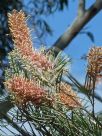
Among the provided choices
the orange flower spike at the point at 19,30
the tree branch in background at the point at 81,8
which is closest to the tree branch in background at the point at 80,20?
the tree branch in background at the point at 81,8

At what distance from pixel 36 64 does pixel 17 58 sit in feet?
0.13

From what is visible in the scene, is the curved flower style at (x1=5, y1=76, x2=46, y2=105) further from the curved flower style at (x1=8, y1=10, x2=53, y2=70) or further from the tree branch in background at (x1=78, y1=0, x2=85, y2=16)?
the tree branch in background at (x1=78, y1=0, x2=85, y2=16)

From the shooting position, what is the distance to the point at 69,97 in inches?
20.7

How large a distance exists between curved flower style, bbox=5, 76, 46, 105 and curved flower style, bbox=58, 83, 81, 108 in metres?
0.03

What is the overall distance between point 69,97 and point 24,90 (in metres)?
0.07

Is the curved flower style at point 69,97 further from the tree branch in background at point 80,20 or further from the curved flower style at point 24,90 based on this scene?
the tree branch in background at point 80,20

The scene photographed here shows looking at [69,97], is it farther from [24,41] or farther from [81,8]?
[81,8]

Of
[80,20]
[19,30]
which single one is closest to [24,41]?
[19,30]

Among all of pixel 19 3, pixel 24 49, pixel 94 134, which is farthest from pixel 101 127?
pixel 19 3

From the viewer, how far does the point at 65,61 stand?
0.58 meters

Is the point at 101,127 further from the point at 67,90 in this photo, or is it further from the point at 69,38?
the point at 69,38

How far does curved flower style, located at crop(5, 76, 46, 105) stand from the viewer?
1.57 ft

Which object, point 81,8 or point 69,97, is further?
point 81,8

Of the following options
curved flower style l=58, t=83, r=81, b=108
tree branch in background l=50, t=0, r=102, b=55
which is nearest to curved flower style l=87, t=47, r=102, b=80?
curved flower style l=58, t=83, r=81, b=108
